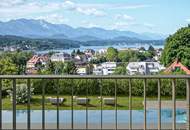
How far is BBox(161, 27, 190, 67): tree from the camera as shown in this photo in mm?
34844

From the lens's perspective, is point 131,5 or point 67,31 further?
point 67,31

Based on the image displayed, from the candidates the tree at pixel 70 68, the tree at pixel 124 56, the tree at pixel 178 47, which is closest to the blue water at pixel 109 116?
the tree at pixel 70 68

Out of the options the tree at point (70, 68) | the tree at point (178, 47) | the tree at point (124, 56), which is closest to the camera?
the tree at point (70, 68)

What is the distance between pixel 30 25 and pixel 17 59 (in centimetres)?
10682

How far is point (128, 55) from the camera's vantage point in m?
54.1

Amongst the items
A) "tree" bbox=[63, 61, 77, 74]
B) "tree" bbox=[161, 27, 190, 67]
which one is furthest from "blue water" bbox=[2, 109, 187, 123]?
"tree" bbox=[161, 27, 190, 67]

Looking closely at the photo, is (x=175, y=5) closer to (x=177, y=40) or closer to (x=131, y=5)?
(x=131, y=5)

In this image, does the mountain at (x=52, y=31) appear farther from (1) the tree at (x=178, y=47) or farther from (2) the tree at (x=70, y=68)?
(2) the tree at (x=70, y=68)

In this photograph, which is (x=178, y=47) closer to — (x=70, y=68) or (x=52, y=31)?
(x=70, y=68)

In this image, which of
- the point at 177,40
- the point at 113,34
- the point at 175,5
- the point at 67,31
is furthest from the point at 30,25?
the point at 177,40

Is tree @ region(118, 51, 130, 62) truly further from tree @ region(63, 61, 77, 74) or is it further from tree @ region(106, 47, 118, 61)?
tree @ region(63, 61, 77, 74)

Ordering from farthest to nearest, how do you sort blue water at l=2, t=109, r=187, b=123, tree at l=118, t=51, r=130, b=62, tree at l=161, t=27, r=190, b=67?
tree at l=118, t=51, r=130, b=62
tree at l=161, t=27, r=190, b=67
blue water at l=2, t=109, r=187, b=123

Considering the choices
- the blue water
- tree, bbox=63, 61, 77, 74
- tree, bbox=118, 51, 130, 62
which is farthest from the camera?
tree, bbox=118, 51, 130, 62

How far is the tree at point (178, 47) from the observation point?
1372 inches
